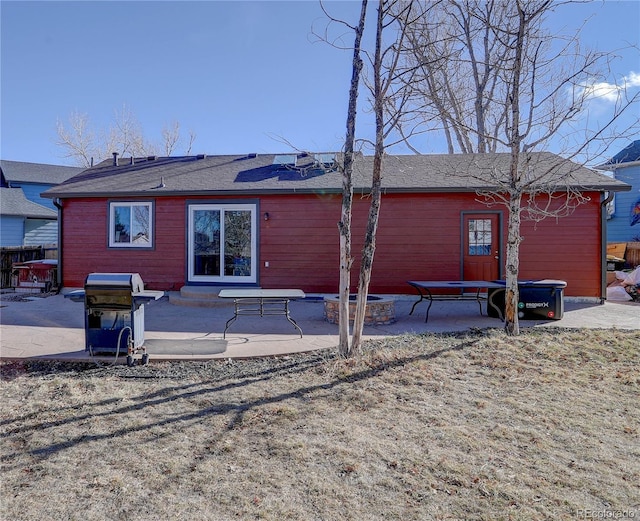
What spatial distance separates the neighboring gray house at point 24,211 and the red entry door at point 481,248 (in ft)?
60.3

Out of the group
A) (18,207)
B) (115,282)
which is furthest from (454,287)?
(18,207)

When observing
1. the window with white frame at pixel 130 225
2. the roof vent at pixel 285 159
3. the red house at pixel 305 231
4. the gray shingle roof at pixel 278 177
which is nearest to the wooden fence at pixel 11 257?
the red house at pixel 305 231

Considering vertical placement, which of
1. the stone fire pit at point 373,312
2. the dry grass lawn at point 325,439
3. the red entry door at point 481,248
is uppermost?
the red entry door at point 481,248

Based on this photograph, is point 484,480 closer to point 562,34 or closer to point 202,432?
point 202,432

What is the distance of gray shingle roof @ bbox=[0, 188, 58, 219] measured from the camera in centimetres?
1795

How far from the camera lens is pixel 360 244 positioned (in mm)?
9648

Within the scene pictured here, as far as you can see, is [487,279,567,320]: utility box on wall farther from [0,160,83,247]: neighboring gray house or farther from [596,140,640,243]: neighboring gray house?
[0,160,83,247]: neighboring gray house

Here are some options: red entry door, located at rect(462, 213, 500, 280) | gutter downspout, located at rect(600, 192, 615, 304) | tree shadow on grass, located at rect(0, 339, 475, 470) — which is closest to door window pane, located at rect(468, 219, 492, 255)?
red entry door, located at rect(462, 213, 500, 280)

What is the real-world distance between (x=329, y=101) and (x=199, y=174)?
490cm

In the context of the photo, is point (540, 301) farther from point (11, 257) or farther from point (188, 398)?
point (11, 257)

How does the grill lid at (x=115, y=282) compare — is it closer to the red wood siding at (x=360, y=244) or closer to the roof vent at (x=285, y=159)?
the red wood siding at (x=360, y=244)

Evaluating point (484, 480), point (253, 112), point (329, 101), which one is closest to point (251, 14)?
point (253, 112)

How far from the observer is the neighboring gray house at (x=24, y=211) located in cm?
1795

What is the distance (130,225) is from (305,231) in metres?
4.38
